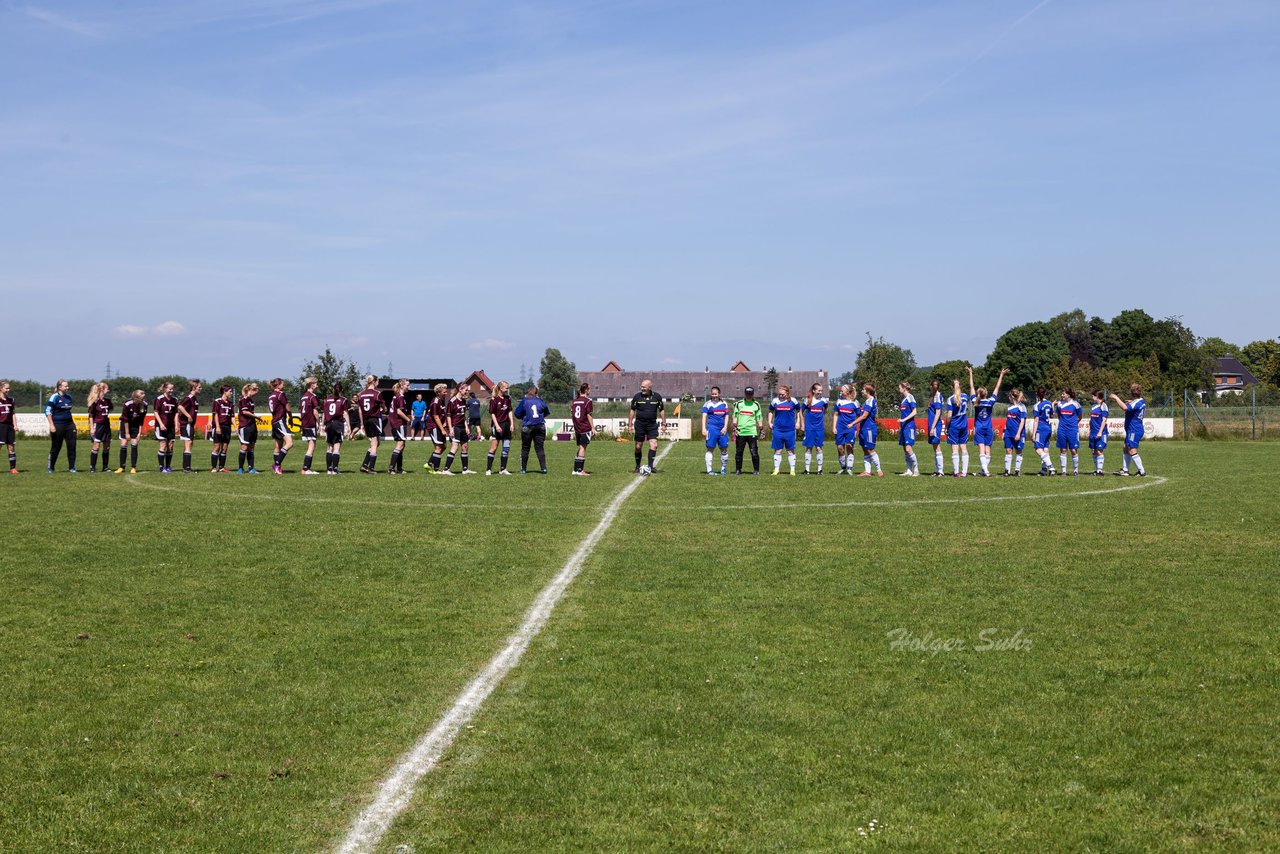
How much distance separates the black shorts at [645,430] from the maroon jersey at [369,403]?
6099mm

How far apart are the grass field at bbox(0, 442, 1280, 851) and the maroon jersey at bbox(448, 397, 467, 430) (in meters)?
11.1

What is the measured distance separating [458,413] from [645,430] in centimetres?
442

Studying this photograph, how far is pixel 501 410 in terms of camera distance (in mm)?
24938

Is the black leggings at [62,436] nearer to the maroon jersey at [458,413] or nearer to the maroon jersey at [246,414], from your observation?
the maroon jersey at [246,414]

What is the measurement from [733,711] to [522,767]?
144 cm

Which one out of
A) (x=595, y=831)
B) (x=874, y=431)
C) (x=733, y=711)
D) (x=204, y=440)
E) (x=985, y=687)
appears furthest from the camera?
(x=204, y=440)

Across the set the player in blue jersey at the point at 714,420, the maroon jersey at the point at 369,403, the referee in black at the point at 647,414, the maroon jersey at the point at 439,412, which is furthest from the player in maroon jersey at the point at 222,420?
the player in blue jersey at the point at 714,420

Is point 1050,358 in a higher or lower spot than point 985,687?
higher

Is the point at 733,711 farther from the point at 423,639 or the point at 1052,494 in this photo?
the point at 1052,494

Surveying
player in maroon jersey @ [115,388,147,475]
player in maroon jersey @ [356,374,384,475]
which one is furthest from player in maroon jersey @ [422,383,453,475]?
player in maroon jersey @ [115,388,147,475]

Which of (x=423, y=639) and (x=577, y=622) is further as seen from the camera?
(x=577, y=622)

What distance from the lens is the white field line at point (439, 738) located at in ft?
15.7

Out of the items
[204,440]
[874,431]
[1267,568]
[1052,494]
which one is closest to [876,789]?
[1267,568]

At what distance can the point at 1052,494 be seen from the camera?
2014cm
